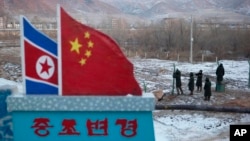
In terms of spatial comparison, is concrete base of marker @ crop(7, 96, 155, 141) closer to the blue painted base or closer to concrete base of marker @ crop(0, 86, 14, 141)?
the blue painted base

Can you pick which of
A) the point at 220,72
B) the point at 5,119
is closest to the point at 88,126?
the point at 5,119

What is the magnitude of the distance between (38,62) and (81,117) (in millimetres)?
675

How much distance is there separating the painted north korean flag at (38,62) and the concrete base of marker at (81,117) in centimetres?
13

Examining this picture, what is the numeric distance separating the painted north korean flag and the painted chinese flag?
0.35 feet

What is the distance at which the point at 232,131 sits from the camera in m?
3.78

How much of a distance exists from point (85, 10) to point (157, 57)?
1907 inches

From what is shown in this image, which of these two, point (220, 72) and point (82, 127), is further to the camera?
point (220, 72)

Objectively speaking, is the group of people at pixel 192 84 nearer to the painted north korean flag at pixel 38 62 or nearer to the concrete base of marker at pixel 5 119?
the concrete base of marker at pixel 5 119

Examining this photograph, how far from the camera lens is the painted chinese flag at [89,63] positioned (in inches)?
130

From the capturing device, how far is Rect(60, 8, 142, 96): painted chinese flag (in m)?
3.30

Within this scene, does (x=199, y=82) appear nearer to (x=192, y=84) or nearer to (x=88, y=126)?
(x=192, y=84)

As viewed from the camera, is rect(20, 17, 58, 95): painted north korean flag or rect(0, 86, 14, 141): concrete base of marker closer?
rect(20, 17, 58, 95): painted north korean flag

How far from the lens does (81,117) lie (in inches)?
129

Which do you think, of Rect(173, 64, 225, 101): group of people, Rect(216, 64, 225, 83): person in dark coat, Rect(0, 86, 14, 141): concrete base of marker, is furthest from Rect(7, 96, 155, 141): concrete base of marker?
Rect(216, 64, 225, 83): person in dark coat
